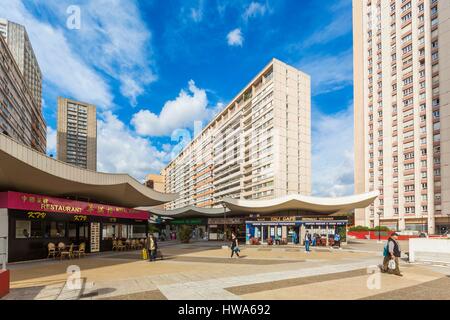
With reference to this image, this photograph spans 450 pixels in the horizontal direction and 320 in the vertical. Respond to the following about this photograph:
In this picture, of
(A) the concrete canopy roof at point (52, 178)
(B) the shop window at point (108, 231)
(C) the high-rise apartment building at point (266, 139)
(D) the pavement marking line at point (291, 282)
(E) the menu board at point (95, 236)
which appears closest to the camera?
(D) the pavement marking line at point (291, 282)

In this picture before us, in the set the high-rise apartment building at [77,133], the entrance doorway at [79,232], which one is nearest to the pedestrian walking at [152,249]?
the entrance doorway at [79,232]

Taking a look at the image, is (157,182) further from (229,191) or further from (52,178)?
(52,178)

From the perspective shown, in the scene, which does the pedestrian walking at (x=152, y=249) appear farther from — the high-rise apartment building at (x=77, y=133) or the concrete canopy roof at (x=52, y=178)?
the high-rise apartment building at (x=77, y=133)

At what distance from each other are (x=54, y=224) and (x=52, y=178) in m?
4.34

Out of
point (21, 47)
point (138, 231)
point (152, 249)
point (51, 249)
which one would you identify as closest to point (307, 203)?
point (138, 231)

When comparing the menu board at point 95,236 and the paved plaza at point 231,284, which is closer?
the paved plaza at point 231,284

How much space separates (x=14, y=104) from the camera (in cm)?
5641

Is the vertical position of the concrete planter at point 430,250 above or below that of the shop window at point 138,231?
above

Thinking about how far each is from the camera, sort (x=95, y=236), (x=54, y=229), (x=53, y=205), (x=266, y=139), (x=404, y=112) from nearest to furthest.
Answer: (x=53, y=205), (x=54, y=229), (x=95, y=236), (x=404, y=112), (x=266, y=139)

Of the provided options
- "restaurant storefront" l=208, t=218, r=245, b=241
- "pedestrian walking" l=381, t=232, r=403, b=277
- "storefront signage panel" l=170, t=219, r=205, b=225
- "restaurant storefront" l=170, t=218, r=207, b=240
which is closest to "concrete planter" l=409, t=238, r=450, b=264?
"pedestrian walking" l=381, t=232, r=403, b=277

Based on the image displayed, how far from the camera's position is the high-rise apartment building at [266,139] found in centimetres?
7200

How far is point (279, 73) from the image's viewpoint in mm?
72750

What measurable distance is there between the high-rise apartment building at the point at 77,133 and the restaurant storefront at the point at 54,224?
149 m
